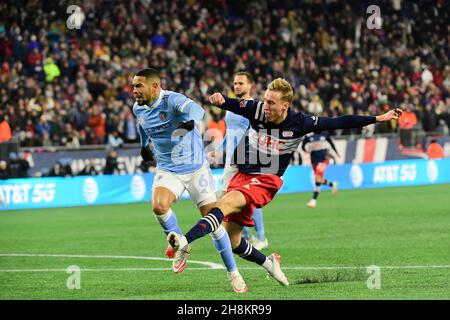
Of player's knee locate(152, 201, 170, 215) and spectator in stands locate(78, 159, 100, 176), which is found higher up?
player's knee locate(152, 201, 170, 215)

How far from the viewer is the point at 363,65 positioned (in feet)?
125

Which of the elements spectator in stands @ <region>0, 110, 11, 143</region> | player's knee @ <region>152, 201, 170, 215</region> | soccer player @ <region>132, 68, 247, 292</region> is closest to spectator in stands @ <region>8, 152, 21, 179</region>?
spectator in stands @ <region>0, 110, 11, 143</region>

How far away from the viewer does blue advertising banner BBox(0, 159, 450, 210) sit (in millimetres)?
24875

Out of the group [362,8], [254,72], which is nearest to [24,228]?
[254,72]

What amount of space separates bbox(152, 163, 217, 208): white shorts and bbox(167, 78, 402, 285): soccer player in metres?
0.72

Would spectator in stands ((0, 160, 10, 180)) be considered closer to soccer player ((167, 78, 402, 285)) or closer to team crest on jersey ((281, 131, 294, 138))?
soccer player ((167, 78, 402, 285))

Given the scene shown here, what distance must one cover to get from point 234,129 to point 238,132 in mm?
79

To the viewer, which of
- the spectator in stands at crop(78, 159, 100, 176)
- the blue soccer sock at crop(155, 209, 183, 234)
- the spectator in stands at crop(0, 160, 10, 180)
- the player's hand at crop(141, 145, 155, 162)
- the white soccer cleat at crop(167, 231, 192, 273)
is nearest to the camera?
the white soccer cleat at crop(167, 231, 192, 273)

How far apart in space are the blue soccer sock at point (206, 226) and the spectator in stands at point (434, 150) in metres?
24.3

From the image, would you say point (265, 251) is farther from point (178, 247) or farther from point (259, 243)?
point (178, 247)

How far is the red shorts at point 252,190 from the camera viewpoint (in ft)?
34.8

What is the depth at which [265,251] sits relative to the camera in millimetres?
15328

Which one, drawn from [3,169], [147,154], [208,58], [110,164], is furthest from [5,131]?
[147,154]

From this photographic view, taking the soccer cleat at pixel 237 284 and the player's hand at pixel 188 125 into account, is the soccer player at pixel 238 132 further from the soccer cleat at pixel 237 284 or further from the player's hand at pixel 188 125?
the soccer cleat at pixel 237 284
